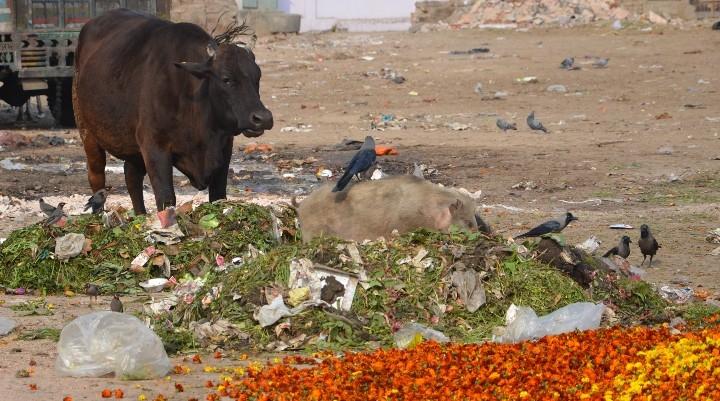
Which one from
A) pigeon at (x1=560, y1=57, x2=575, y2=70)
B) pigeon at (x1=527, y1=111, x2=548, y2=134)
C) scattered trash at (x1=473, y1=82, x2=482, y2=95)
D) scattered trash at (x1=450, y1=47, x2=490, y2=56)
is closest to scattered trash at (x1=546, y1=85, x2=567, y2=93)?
scattered trash at (x1=473, y1=82, x2=482, y2=95)

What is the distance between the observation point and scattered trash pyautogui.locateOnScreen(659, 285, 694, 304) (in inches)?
327

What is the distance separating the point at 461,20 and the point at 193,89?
23.4 m

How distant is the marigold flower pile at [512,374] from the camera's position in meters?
5.84

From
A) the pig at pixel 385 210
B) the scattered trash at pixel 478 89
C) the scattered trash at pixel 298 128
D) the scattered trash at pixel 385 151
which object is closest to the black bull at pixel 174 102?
the pig at pixel 385 210

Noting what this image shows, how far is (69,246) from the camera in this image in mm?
9016

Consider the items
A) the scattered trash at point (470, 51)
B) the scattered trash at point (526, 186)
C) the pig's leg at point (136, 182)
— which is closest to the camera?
the pig's leg at point (136, 182)

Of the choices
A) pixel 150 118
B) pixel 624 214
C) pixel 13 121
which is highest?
pixel 150 118

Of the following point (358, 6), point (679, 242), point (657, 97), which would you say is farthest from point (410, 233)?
point (358, 6)

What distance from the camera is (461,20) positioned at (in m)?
→ 32.5

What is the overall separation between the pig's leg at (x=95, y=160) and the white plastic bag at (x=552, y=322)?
16.3ft

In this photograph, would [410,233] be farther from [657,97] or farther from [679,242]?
[657,97]

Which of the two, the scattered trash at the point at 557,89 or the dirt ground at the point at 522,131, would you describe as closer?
the dirt ground at the point at 522,131

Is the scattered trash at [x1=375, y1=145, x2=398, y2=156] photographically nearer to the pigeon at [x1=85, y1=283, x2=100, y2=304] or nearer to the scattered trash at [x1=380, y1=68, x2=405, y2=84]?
the scattered trash at [x1=380, y1=68, x2=405, y2=84]

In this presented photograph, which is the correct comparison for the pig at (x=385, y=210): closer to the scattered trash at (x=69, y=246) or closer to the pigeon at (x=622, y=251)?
the pigeon at (x=622, y=251)
